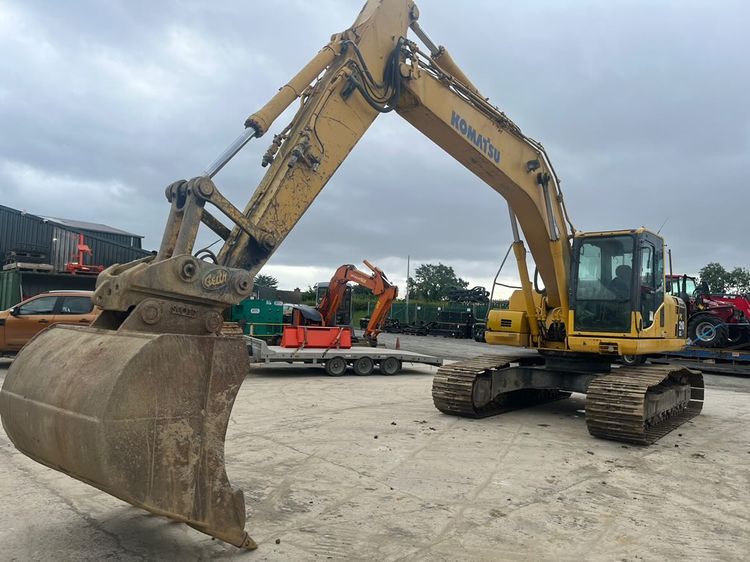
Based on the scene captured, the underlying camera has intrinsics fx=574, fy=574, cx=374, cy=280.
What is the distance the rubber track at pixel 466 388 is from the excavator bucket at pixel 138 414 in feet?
16.1

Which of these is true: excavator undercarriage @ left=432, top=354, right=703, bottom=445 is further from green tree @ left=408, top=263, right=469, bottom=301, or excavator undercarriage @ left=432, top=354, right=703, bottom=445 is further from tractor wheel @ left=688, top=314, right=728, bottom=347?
green tree @ left=408, top=263, right=469, bottom=301

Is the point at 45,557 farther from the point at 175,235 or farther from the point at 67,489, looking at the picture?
the point at 175,235

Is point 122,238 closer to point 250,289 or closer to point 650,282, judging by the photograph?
point 650,282

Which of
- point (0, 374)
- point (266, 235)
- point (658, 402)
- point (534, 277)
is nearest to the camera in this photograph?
point (266, 235)

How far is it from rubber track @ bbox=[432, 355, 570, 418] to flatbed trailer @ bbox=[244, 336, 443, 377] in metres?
4.63

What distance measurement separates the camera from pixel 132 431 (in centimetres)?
296

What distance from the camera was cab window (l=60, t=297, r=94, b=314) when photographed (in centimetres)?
1252

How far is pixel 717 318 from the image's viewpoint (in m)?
18.5

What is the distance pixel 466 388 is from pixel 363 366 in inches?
223

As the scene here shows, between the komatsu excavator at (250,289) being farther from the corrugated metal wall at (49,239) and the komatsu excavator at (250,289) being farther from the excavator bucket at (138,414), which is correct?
the corrugated metal wall at (49,239)

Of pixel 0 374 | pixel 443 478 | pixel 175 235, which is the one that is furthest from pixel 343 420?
pixel 0 374

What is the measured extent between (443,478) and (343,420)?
2.76 meters

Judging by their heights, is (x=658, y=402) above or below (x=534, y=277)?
below

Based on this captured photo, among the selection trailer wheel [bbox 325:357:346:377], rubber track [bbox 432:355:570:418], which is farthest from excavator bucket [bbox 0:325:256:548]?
trailer wheel [bbox 325:357:346:377]
